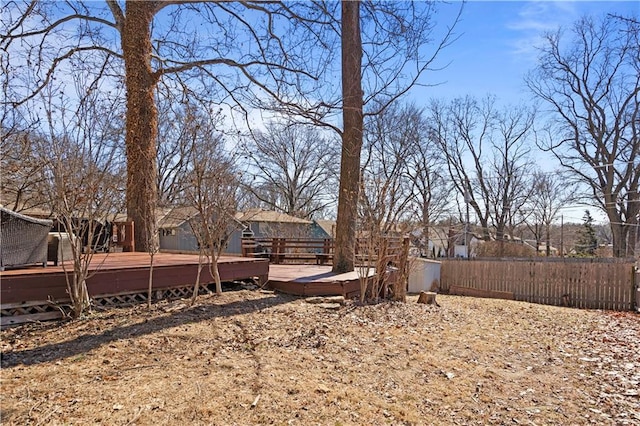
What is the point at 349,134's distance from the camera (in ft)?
25.7

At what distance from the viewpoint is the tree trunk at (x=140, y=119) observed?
7.94 metres

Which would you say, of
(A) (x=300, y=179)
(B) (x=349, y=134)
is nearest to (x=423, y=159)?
(A) (x=300, y=179)

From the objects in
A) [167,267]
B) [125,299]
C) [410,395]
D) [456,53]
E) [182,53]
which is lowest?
[410,395]

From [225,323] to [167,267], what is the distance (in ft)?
4.45

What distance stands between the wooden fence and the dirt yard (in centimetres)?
595

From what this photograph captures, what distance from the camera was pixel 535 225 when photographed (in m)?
29.1

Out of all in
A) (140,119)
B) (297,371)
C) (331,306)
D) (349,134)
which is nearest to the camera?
(297,371)

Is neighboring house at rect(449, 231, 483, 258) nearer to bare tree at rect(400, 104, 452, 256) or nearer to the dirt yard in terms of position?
bare tree at rect(400, 104, 452, 256)

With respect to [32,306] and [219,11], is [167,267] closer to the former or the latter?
[32,306]

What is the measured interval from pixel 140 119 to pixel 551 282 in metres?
11.5

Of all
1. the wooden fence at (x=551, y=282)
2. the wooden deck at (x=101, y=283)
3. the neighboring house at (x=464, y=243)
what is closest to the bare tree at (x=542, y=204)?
the neighboring house at (x=464, y=243)

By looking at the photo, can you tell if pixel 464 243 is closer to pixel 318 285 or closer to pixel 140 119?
pixel 318 285

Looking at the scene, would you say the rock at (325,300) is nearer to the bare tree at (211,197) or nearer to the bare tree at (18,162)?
the bare tree at (211,197)

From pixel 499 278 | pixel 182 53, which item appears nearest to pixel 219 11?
pixel 182 53
